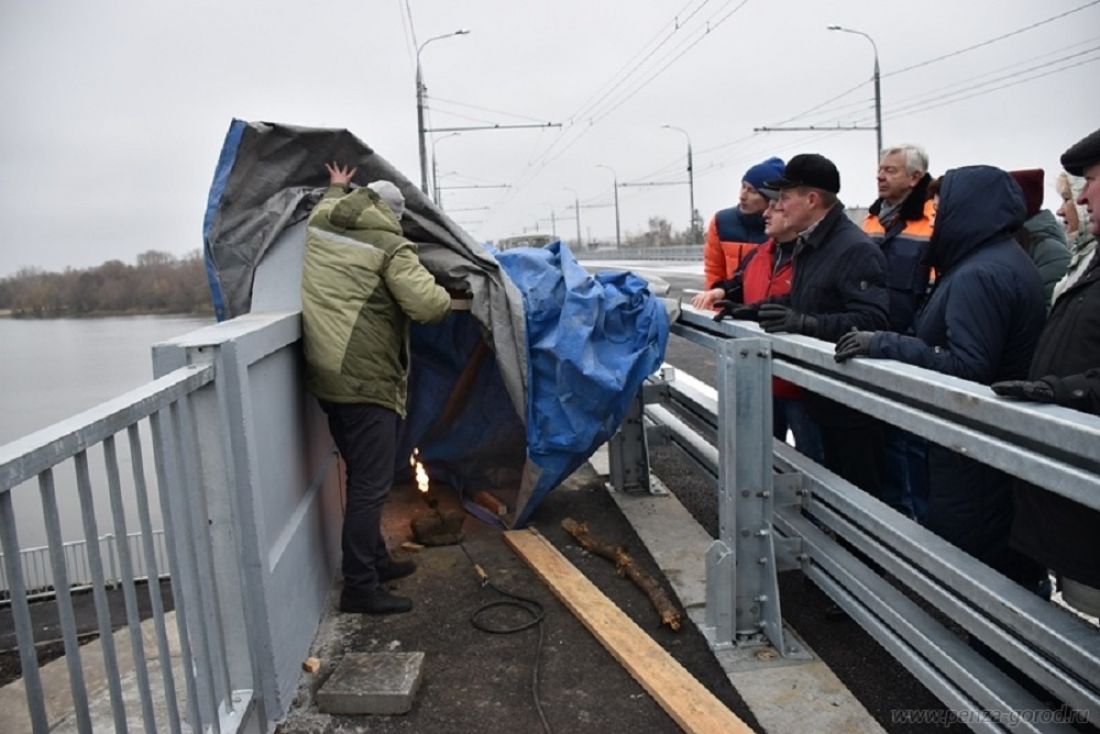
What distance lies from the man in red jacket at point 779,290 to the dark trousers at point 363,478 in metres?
1.77

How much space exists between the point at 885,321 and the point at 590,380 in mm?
1398

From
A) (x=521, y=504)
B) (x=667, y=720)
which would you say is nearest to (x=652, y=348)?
(x=521, y=504)

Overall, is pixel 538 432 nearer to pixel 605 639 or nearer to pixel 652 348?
pixel 652 348

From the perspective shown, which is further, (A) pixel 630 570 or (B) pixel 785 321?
(A) pixel 630 570

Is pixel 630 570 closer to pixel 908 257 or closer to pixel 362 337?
pixel 362 337

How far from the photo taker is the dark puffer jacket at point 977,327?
2666 mm

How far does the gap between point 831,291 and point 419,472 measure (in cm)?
268

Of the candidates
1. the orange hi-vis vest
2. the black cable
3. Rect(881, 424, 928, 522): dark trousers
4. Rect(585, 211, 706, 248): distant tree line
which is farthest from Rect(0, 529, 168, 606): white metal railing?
Rect(585, 211, 706, 248): distant tree line

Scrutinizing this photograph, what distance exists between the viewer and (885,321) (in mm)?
3408

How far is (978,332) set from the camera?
2678mm

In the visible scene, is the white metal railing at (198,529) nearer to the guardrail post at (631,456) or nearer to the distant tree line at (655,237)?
the guardrail post at (631,456)

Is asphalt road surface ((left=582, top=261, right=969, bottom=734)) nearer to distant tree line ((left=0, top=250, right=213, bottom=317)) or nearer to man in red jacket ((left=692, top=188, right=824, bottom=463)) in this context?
man in red jacket ((left=692, top=188, right=824, bottom=463))

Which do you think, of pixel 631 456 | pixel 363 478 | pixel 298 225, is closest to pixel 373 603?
pixel 363 478

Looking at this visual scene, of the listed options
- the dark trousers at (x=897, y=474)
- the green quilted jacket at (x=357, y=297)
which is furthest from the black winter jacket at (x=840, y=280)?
the green quilted jacket at (x=357, y=297)
